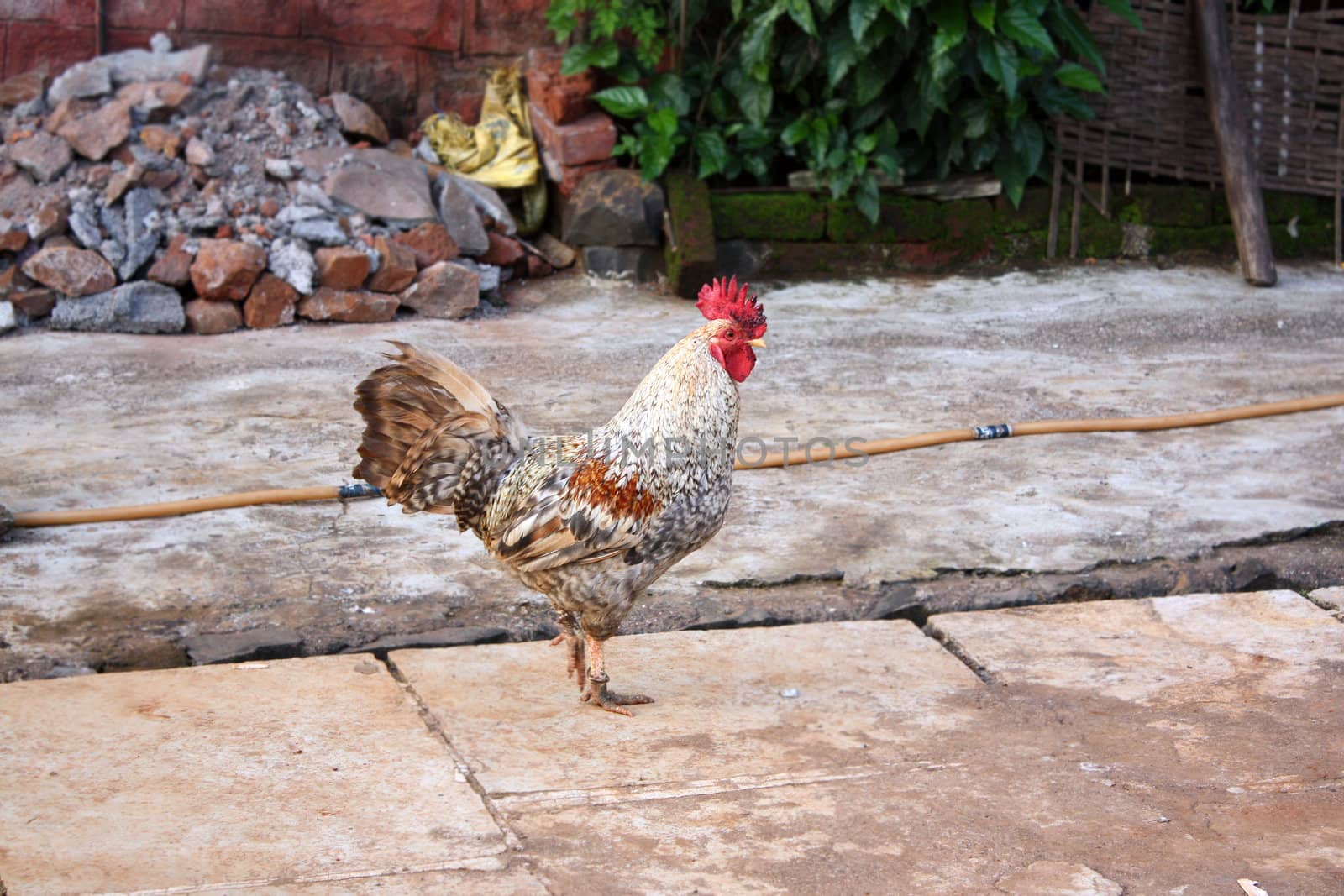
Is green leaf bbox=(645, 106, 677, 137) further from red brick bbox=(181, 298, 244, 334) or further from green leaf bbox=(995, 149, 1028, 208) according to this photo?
red brick bbox=(181, 298, 244, 334)

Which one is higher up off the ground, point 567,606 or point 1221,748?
point 567,606

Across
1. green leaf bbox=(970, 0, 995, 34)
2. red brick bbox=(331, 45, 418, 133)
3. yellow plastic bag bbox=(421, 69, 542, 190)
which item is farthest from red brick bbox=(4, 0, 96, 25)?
green leaf bbox=(970, 0, 995, 34)

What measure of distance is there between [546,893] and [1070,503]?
3153mm

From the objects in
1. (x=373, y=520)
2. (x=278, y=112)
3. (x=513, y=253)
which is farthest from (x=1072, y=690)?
(x=278, y=112)

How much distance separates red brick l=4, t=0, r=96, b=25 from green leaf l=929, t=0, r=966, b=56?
5155 mm

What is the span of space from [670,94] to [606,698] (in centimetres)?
560

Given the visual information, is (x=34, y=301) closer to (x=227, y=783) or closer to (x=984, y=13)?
(x=227, y=783)

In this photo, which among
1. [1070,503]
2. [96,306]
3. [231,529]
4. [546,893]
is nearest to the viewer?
[546,893]

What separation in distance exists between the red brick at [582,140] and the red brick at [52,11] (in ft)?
9.58

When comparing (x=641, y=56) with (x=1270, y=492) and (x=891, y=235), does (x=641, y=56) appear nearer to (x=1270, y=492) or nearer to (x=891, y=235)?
(x=891, y=235)

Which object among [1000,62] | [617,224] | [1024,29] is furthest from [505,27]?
[1024,29]

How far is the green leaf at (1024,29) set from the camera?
27.1ft

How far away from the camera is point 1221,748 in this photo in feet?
12.3

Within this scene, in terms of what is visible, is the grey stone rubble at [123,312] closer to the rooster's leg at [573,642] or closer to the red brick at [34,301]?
the red brick at [34,301]
